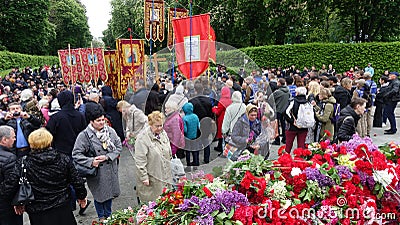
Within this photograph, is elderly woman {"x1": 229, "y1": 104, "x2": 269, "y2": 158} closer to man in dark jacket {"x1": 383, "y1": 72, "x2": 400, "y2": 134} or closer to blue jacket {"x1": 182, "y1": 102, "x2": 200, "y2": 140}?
blue jacket {"x1": 182, "y1": 102, "x2": 200, "y2": 140}

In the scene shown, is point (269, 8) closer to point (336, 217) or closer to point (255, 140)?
point (255, 140)

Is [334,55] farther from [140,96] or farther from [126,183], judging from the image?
[140,96]

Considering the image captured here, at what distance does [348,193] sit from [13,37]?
144ft

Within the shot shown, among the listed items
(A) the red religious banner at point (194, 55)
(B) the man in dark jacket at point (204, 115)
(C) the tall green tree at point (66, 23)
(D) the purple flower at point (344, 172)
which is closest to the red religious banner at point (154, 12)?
(B) the man in dark jacket at point (204, 115)

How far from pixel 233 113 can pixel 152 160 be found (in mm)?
1389

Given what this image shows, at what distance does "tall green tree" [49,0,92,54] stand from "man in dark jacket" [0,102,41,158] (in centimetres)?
5627

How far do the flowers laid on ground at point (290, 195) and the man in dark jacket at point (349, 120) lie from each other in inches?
72.9

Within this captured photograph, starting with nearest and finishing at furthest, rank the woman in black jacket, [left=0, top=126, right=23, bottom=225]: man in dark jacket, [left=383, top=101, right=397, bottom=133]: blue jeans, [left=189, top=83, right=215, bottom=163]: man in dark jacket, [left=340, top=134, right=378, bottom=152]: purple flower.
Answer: [left=340, top=134, right=378, bottom=152]: purple flower < [left=0, top=126, right=23, bottom=225]: man in dark jacket < [left=189, top=83, right=215, bottom=163]: man in dark jacket < the woman in black jacket < [left=383, top=101, right=397, bottom=133]: blue jeans

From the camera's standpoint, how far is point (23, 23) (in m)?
38.5

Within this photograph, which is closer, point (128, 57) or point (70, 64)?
point (128, 57)

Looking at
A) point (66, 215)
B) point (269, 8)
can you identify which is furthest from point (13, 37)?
point (66, 215)

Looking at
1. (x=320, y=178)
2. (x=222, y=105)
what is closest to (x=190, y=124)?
(x=222, y=105)

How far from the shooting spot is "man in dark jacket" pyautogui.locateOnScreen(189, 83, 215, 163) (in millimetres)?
6064

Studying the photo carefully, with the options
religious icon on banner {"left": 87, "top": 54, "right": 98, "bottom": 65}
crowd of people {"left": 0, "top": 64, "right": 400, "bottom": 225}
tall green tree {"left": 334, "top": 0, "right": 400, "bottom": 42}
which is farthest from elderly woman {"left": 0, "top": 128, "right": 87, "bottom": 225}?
tall green tree {"left": 334, "top": 0, "right": 400, "bottom": 42}
